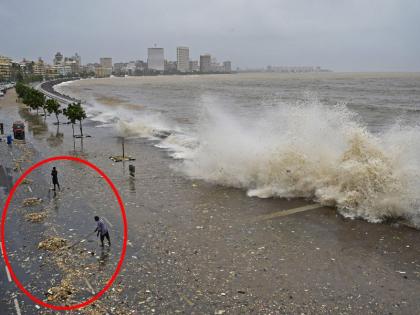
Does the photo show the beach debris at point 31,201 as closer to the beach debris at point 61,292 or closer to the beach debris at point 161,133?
the beach debris at point 61,292

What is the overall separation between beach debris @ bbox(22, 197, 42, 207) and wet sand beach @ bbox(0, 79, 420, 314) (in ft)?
1.65

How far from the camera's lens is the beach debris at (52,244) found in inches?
494

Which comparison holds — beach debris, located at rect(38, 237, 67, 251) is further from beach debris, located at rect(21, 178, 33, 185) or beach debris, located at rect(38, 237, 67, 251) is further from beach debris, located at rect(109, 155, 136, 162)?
beach debris, located at rect(109, 155, 136, 162)

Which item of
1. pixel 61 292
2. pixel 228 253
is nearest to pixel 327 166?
pixel 228 253

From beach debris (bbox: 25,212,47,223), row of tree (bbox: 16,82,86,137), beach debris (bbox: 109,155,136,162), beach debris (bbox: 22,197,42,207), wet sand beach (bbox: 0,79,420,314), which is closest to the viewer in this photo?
wet sand beach (bbox: 0,79,420,314)

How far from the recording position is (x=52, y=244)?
1271 centimetres

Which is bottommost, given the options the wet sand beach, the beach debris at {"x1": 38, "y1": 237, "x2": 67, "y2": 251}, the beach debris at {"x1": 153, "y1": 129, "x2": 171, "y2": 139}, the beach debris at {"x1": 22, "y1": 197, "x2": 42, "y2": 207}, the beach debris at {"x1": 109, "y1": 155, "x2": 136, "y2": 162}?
the wet sand beach

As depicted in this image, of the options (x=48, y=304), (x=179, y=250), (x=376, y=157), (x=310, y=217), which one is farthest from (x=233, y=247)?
(x=376, y=157)

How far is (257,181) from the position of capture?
20.2 m

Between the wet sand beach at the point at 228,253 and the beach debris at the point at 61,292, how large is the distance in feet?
1.14

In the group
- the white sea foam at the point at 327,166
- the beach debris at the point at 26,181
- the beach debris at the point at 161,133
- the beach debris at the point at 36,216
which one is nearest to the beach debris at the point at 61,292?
the beach debris at the point at 36,216

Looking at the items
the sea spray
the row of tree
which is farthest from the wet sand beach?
the row of tree

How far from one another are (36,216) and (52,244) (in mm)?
2926

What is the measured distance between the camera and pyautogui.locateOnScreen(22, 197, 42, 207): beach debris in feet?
54.4
